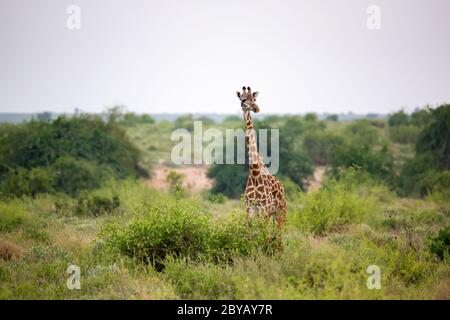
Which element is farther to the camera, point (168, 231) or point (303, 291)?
point (168, 231)

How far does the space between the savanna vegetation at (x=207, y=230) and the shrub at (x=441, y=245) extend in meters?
0.02

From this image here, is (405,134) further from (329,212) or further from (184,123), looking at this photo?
(329,212)

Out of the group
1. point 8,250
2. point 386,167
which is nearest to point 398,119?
point 386,167

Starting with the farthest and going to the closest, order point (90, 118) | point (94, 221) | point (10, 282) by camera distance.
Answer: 1. point (90, 118)
2. point (94, 221)
3. point (10, 282)

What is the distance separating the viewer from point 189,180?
24.4 meters

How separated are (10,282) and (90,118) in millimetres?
16588

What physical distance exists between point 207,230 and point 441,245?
395 centimetres

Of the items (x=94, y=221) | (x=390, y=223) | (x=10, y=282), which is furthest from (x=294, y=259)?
(x=94, y=221)

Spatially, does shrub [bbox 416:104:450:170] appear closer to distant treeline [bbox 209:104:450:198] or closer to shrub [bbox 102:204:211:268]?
distant treeline [bbox 209:104:450:198]

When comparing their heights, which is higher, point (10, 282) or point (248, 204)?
point (248, 204)

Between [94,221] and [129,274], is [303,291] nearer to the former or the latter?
[129,274]

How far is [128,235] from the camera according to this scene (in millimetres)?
8547

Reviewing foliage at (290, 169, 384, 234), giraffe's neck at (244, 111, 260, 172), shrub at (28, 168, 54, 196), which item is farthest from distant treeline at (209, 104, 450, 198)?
giraffe's neck at (244, 111, 260, 172)

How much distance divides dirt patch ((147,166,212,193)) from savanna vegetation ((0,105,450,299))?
742mm
